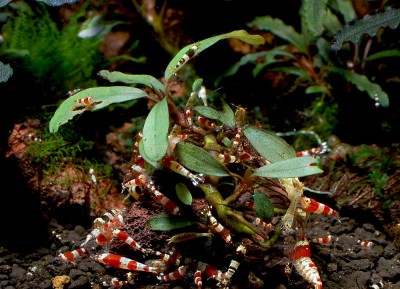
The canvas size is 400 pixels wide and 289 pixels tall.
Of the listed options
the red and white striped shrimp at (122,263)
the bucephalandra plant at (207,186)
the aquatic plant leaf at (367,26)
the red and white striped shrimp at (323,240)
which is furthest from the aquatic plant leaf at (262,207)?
the aquatic plant leaf at (367,26)

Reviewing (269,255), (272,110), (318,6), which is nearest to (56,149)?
(269,255)

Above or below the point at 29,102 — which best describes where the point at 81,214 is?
below

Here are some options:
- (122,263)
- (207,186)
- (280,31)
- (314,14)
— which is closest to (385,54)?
(314,14)

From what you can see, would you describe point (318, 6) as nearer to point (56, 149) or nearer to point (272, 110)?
point (272, 110)

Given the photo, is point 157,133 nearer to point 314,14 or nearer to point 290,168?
point 290,168

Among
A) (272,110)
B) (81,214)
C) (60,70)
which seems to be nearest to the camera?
(81,214)

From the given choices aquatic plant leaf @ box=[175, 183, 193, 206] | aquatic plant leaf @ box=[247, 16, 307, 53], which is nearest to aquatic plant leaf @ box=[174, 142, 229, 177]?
aquatic plant leaf @ box=[175, 183, 193, 206]
